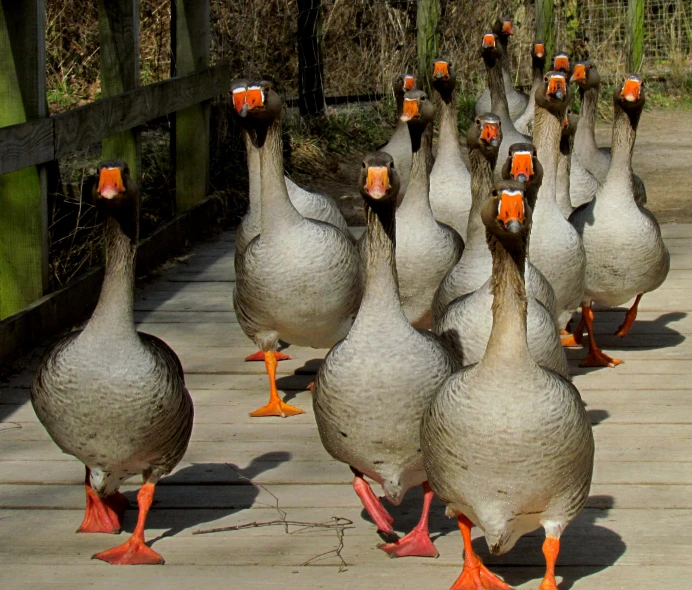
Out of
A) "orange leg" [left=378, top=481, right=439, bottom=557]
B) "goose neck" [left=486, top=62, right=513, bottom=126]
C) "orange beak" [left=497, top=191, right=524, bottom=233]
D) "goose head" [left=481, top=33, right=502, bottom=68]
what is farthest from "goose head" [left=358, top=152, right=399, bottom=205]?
"goose head" [left=481, top=33, right=502, bottom=68]

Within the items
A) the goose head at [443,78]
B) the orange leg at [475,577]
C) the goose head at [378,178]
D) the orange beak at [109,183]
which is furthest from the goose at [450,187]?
the orange leg at [475,577]

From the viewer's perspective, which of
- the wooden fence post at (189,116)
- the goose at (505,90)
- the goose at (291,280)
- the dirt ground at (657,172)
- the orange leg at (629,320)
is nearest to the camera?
the goose at (291,280)

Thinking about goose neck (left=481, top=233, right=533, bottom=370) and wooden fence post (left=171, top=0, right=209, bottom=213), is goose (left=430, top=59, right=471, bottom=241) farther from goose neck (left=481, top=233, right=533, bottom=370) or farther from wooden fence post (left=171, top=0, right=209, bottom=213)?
goose neck (left=481, top=233, right=533, bottom=370)

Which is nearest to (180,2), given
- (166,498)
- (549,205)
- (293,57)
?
(293,57)

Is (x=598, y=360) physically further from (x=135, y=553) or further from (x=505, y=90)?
(x=505, y=90)

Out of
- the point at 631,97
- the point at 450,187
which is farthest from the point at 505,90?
the point at 631,97

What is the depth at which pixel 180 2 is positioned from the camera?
9.29 meters

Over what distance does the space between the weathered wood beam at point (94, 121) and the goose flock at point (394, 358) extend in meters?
1.10

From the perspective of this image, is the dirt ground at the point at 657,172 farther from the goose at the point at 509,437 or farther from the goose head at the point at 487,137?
the goose at the point at 509,437

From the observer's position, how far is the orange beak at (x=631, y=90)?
6.80 metres

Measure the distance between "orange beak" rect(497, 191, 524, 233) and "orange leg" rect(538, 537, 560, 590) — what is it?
41.7 inches

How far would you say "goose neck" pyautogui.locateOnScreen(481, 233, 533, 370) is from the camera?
143 inches

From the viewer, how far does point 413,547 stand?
4168mm

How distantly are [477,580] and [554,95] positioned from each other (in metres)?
3.68
